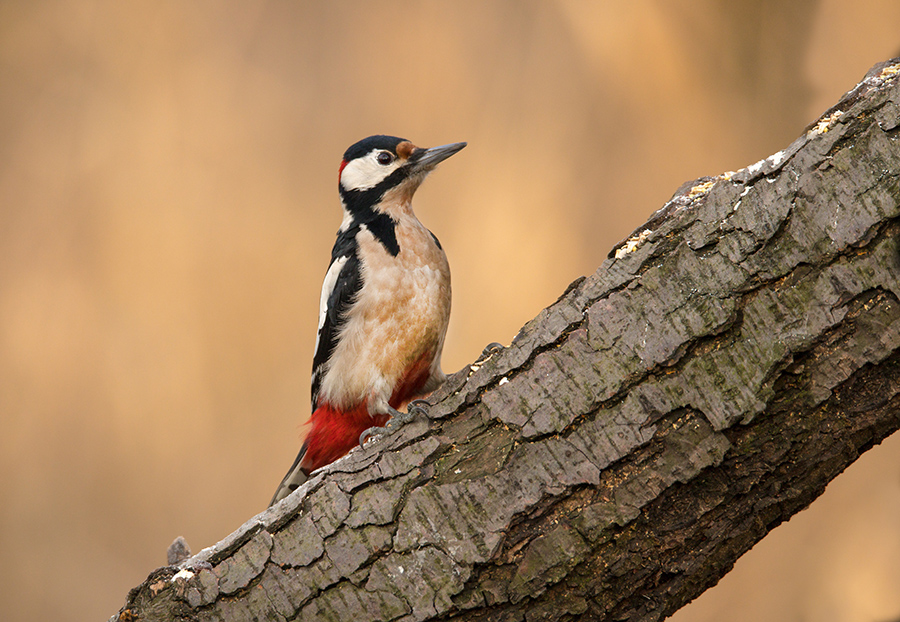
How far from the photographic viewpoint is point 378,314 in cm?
191

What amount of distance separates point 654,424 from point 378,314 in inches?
40.1

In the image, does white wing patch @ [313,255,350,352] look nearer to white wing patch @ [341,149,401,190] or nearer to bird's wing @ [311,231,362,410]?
bird's wing @ [311,231,362,410]

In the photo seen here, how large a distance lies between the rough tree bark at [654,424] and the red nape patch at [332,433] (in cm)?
74

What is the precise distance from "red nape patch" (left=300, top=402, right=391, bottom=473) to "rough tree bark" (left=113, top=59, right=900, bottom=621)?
74 cm

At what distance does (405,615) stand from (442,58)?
8.29ft

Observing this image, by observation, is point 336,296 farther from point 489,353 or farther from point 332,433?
point 489,353

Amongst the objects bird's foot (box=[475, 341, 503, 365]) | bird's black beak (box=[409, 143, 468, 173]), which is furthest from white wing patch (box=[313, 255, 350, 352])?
bird's foot (box=[475, 341, 503, 365])

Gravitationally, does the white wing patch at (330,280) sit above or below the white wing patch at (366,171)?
below

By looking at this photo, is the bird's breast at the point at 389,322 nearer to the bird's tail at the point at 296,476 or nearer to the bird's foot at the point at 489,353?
the bird's tail at the point at 296,476

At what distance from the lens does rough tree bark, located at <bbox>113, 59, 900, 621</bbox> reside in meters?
0.95

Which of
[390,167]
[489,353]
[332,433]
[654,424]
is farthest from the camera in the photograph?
[390,167]

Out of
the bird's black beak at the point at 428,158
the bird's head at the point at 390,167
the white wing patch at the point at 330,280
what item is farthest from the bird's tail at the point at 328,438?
the bird's black beak at the point at 428,158

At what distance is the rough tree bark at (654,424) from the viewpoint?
95 centimetres

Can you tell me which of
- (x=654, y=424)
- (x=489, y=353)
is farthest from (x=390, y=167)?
(x=654, y=424)
